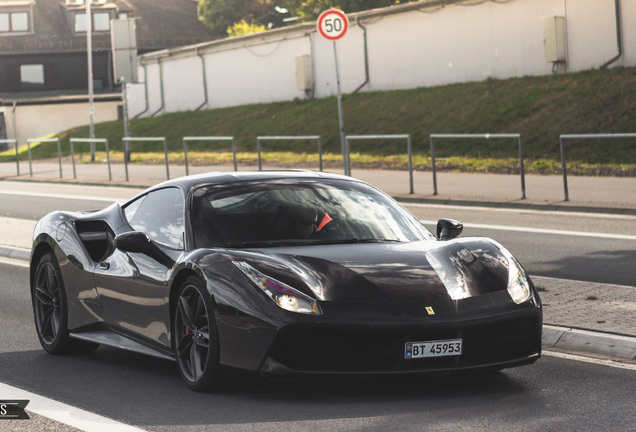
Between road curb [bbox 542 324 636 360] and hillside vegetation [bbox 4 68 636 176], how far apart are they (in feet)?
38.0

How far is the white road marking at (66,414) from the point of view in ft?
18.1

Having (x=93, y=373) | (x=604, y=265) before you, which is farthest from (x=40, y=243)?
(x=604, y=265)

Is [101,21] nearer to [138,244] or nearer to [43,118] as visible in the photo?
[43,118]

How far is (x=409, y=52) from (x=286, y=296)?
116ft

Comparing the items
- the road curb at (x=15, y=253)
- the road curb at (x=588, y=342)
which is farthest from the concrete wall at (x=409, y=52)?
the road curb at (x=588, y=342)

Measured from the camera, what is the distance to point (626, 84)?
29.5 metres

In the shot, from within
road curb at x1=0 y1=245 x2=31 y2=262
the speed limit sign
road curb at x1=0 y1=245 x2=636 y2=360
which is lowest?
road curb at x1=0 y1=245 x2=636 y2=360

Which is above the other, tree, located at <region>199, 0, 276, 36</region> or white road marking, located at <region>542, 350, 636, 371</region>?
tree, located at <region>199, 0, 276, 36</region>

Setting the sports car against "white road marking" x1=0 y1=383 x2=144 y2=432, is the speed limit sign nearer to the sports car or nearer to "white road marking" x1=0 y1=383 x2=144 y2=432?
the sports car

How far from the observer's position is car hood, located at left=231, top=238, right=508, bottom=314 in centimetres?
589

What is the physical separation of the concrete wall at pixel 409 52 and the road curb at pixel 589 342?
26.0 metres

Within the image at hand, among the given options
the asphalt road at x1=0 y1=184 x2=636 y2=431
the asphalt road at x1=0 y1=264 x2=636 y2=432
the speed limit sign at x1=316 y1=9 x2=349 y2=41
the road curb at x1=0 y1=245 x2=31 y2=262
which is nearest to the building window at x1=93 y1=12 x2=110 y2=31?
the speed limit sign at x1=316 y1=9 x2=349 y2=41

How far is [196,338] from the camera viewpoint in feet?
20.5

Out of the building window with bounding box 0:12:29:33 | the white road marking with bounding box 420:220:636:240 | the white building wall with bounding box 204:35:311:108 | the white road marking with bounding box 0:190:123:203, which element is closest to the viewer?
the white road marking with bounding box 420:220:636:240
